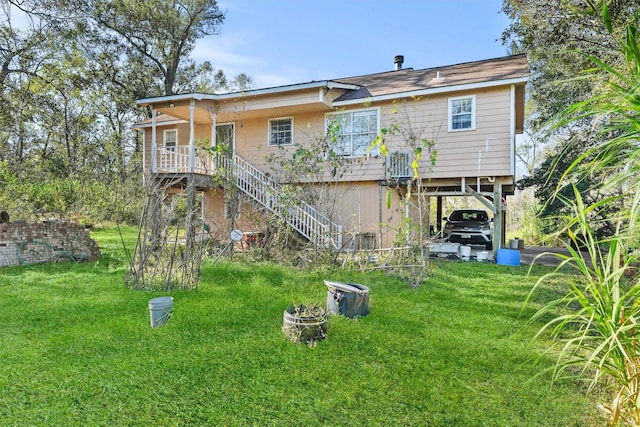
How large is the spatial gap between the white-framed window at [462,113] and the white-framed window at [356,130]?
2.15 m

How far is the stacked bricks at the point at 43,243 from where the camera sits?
8.66 meters

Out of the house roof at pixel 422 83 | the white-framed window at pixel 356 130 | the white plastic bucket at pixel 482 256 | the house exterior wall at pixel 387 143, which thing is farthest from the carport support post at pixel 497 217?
the white-framed window at pixel 356 130

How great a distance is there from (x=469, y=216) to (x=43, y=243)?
39.9 feet

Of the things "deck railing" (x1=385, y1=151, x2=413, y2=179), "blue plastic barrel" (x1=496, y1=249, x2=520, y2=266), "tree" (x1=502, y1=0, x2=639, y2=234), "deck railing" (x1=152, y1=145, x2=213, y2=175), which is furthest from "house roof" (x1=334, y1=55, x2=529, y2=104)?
"deck railing" (x1=152, y1=145, x2=213, y2=175)

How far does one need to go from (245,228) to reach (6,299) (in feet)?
21.7

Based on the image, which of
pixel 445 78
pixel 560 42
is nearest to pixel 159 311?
pixel 445 78

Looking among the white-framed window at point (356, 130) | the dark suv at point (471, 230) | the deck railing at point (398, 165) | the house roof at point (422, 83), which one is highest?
the house roof at point (422, 83)

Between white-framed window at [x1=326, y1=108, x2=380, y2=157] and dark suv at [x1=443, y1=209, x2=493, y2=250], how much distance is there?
11.4 ft

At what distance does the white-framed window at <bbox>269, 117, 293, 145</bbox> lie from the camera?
1284 centimetres

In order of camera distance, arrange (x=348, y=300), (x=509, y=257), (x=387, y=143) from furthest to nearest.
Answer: (x=387, y=143) → (x=509, y=257) → (x=348, y=300)

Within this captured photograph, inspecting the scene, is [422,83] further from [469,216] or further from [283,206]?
[283,206]

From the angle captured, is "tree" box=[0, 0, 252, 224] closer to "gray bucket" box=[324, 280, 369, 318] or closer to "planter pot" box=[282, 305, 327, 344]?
"gray bucket" box=[324, 280, 369, 318]

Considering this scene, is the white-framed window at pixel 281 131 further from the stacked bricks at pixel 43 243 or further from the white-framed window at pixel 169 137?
the stacked bricks at pixel 43 243

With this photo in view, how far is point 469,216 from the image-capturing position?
12180 millimetres
